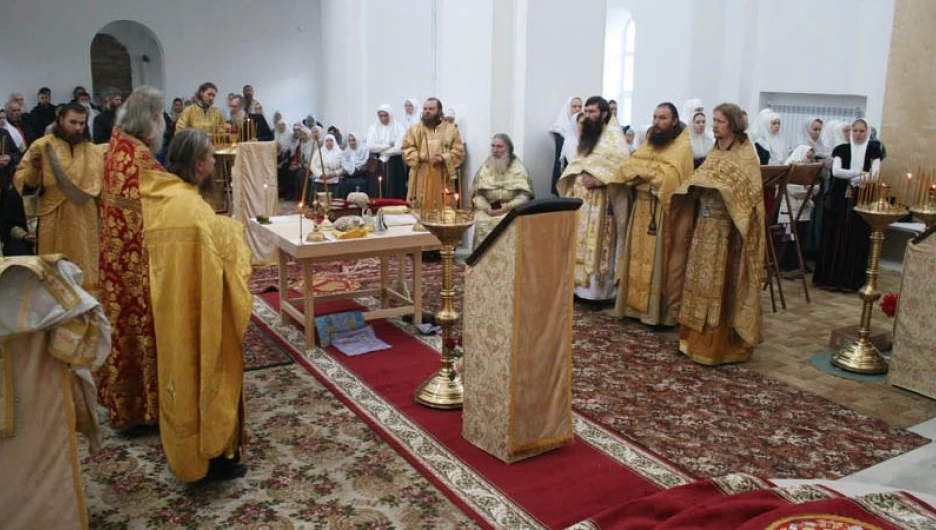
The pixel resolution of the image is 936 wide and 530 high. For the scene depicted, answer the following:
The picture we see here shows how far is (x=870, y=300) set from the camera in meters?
5.38

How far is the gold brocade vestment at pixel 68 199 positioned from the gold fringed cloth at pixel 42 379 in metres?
3.37

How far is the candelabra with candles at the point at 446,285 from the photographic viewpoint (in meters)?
4.20

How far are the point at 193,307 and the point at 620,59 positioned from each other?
12.6m

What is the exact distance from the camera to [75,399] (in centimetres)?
319

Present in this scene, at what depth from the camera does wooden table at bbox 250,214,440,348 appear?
5.56 m

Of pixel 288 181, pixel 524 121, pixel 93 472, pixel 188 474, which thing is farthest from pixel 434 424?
pixel 288 181

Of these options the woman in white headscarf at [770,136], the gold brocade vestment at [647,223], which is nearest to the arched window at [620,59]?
the woman in white headscarf at [770,136]

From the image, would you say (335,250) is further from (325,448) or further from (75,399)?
(75,399)

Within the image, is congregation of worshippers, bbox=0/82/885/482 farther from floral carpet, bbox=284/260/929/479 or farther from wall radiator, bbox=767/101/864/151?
wall radiator, bbox=767/101/864/151

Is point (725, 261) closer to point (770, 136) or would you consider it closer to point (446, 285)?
point (446, 285)

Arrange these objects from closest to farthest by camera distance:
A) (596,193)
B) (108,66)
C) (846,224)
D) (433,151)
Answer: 1. (596,193)
2. (846,224)
3. (433,151)
4. (108,66)

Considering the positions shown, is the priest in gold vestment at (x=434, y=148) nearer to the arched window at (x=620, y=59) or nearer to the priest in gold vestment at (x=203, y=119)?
the priest in gold vestment at (x=203, y=119)

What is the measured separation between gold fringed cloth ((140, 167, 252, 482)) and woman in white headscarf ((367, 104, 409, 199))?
7556 mm

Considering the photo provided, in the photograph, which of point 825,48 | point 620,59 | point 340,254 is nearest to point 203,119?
point 340,254
